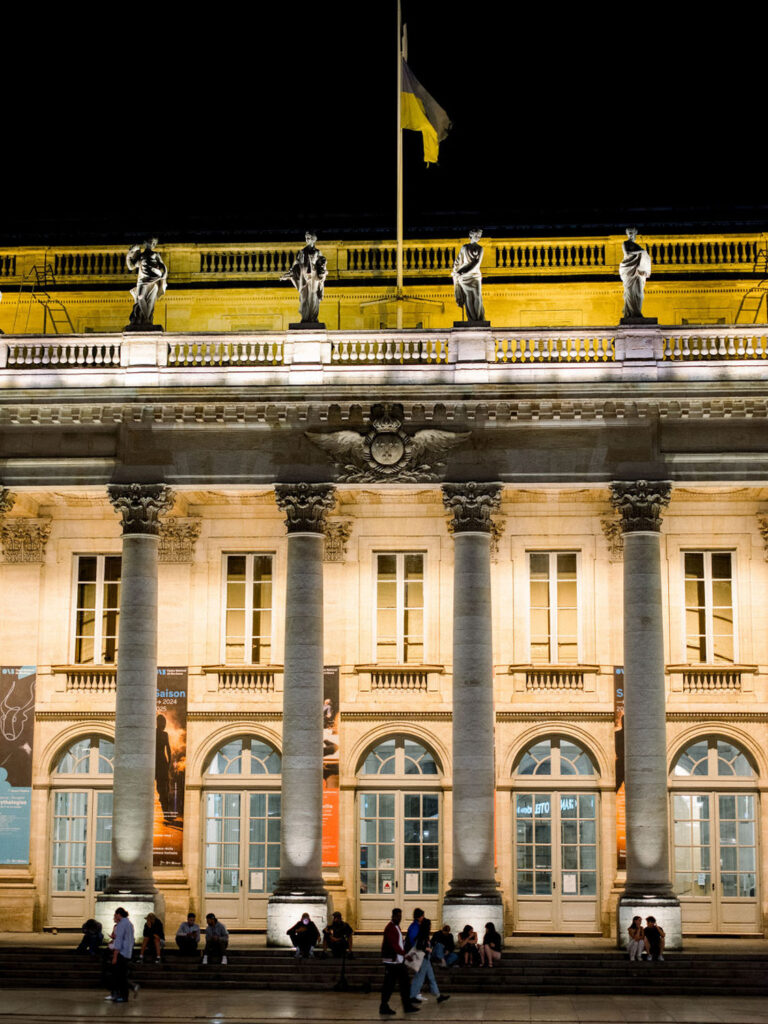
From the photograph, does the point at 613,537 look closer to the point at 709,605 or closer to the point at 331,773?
the point at 709,605

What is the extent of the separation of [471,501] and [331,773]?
7.19 meters

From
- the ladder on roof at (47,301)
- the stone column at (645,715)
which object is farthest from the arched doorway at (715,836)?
the ladder on roof at (47,301)

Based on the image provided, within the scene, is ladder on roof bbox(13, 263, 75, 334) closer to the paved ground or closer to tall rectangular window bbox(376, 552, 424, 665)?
tall rectangular window bbox(376, 552, 424, 665)

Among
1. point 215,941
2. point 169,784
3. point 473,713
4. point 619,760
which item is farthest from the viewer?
point 169,784

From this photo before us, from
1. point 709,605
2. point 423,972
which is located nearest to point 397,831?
point 709,605

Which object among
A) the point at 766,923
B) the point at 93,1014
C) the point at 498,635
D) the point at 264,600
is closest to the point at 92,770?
the point at 264,600

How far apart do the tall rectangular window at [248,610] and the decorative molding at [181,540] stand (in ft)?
3.01

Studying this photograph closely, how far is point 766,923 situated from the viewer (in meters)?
38.2

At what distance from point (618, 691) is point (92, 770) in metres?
12.1

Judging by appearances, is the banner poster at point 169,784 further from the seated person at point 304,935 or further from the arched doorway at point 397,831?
the seated person at point 304,935

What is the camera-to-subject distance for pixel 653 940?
32.8 m

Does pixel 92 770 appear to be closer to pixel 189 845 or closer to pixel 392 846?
pixel 189 845

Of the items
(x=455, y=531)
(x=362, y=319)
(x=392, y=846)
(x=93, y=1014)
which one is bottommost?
(x=93, y=1014)

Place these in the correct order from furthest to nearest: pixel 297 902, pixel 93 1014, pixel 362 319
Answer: pixel 362 319
pixel 297 902
pixel 93 1014
